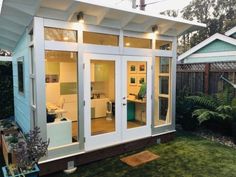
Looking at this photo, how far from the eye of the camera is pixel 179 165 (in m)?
3.82

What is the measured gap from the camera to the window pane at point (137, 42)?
432 cm

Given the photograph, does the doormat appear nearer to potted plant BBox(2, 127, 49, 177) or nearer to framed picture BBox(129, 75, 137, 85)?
framed picture BBox(129, 75, 137, 85)

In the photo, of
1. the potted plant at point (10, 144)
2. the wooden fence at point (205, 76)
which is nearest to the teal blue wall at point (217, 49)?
the wooden fence at point (205, 76)

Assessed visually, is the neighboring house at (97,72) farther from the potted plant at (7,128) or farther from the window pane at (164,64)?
the potted plant at (7,128)

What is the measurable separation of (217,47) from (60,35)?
6625mm

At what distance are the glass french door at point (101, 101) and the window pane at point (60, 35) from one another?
41 centimetres

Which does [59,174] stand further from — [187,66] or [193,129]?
[187,66]

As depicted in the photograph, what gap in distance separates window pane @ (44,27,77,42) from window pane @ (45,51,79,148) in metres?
0.29

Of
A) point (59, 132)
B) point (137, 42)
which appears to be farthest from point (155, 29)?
point (59, 132)

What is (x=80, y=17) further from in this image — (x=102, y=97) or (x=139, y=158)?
(x=139, y=158)

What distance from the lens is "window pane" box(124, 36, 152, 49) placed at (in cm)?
432

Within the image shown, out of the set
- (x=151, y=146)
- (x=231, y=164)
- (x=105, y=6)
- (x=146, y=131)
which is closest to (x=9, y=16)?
(x=105, y=6)

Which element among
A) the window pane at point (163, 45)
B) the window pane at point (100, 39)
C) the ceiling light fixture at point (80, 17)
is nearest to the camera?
the ceiling light fixture at point (80, 17)

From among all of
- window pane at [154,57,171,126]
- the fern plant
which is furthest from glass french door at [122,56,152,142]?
the fern plant
